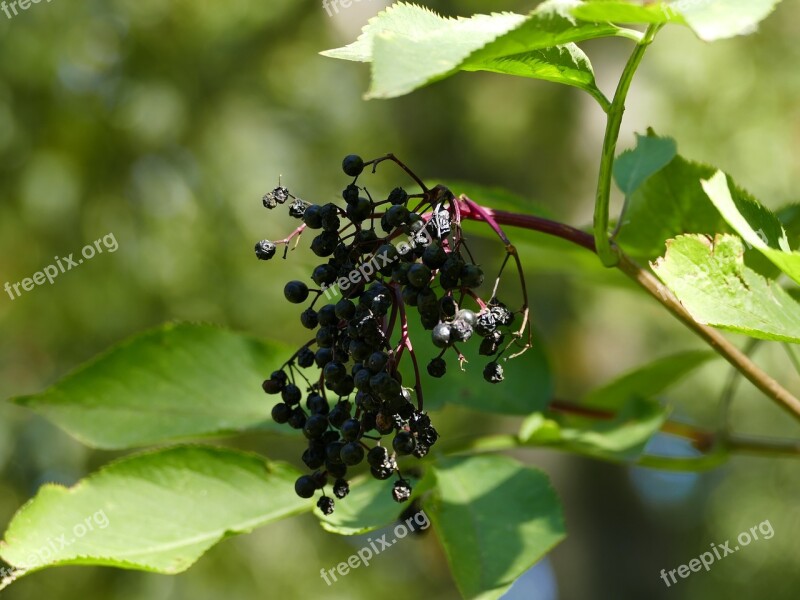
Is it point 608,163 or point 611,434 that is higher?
point 608,163

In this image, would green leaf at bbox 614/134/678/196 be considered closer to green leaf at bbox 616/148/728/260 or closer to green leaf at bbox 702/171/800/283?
green leaf at bbox 616/148/728/260

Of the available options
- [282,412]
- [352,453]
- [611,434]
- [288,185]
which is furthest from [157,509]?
[288,185]

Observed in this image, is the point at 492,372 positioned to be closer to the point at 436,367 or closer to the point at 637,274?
the point at 436,367

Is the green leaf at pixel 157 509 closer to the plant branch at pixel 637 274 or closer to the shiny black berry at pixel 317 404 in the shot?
the shiny black berry at pixel 317 404

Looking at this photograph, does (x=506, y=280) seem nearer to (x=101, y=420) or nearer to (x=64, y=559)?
(x=101, y=420)

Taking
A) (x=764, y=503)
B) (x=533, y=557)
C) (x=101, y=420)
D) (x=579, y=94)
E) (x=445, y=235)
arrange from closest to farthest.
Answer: (x=445, y=235)
(x=533, y=557)
(x=101, y=420)
(x=579, y=94)
(x=764, y=503)

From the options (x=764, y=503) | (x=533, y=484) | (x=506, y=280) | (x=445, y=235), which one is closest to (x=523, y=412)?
(x=533, y=484)

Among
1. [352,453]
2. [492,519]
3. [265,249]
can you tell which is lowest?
[492,519]
